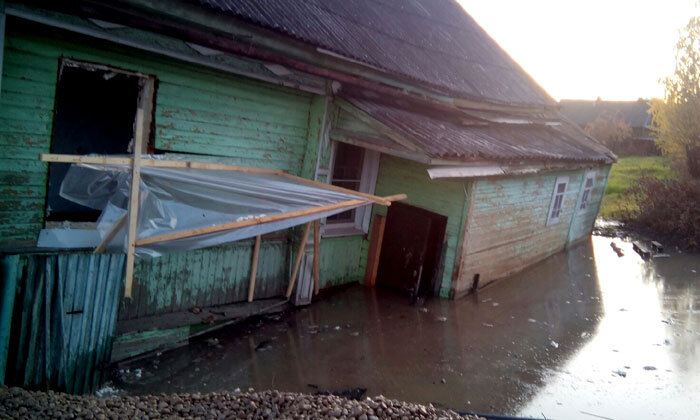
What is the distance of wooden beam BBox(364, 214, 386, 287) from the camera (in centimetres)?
921

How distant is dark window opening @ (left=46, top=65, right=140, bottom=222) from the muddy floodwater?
3.30 m

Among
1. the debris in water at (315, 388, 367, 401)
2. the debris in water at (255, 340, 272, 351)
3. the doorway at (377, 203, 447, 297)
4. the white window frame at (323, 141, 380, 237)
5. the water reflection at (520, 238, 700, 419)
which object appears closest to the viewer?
the debris in water at (315, 388, 367, 401)

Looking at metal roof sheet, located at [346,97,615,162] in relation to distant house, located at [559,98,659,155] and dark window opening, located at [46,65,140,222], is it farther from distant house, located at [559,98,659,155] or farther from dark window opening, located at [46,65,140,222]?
distant house, located at [559,98,659,155]

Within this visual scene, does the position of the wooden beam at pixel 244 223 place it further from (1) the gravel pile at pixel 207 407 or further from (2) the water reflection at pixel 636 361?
(2) the water reflection at pixel 636 361

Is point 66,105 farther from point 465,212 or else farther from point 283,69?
point 465,212

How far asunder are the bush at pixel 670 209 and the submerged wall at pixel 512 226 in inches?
195

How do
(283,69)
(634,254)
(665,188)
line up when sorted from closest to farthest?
1. (283,69)
2. (634,254)
3. (665,188)

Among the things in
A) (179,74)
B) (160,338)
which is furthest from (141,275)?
(179,74)

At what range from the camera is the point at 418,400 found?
18.2 ft

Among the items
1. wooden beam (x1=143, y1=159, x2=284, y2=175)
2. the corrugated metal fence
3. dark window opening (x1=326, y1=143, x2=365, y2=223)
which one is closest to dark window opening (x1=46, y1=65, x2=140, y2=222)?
wooden beam (x1=143, y1=159, x2=284, y2=175)

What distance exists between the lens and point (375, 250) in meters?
9.28

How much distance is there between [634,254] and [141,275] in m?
14.3

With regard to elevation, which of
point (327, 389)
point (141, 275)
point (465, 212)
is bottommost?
point (327, 389)

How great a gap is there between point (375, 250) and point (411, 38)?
511 centimetres
